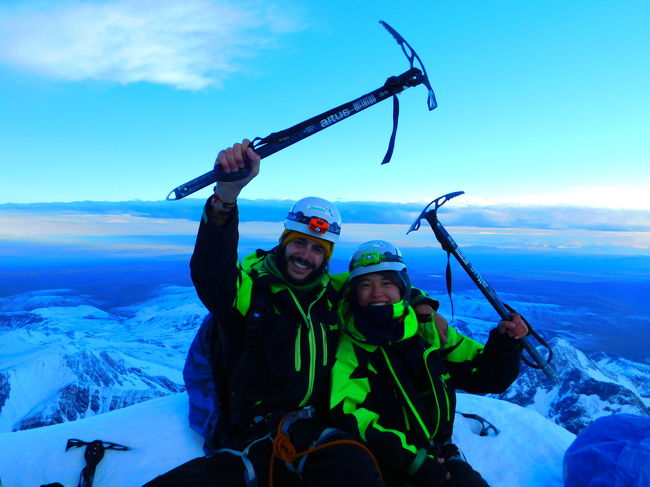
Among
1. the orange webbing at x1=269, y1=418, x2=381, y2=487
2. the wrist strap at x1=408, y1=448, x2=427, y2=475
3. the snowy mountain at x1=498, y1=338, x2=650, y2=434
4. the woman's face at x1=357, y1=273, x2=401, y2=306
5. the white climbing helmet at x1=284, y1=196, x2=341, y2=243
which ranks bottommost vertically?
the snowy mountain at x1=498, y1=338, x2=650, y2=434

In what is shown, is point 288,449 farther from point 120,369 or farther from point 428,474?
point 120,369

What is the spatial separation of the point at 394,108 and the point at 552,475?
3764mm

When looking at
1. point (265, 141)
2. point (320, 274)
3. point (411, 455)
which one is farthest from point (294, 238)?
point (411, 455)

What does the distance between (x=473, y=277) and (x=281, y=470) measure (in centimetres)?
292

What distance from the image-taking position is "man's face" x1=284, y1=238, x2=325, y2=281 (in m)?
A: 3.12

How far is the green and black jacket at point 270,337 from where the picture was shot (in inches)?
107

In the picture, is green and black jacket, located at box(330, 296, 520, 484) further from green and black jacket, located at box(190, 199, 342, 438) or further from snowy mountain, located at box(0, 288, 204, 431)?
snowy mountain, located at box(0, 288, 204, 431)

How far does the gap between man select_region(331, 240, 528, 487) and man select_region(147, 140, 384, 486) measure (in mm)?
196

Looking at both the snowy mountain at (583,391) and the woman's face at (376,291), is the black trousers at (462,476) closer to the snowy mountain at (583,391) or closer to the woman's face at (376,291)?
the woman's face at (376,291)

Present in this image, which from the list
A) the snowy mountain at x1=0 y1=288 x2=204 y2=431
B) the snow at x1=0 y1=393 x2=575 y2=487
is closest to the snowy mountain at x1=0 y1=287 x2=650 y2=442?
the snowy mountain at x1=0 y1=288 x2=204 y2=431

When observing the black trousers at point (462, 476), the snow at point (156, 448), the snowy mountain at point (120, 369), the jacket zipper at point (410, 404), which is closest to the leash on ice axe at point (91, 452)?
the snow at point (156, 448)

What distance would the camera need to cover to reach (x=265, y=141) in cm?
256

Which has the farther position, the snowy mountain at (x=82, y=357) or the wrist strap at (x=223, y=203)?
the snowy mountain at (x=82, y=357)

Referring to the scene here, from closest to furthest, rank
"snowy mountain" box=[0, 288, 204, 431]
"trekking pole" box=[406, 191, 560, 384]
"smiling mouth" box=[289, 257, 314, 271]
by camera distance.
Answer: "smiling mouth" box=[289, 257, 314, 271]
"trekking pole" box=[406, 191, 560, 384]
"snowy mountain" box=[0, 288, 204, 431]
